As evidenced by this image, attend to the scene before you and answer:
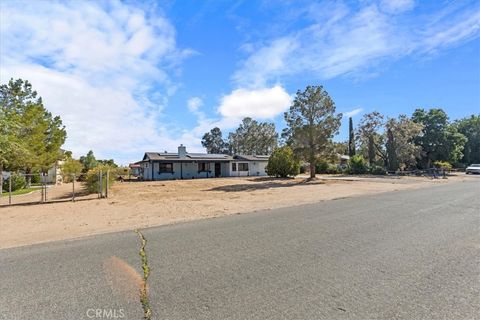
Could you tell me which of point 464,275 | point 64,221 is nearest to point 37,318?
point 464,275

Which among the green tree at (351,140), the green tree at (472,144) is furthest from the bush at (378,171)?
the green tree at (472,144)

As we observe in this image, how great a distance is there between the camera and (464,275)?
400cm

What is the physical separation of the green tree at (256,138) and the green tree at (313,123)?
127 ft

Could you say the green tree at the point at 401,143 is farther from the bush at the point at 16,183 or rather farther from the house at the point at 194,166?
the bush at the point at 16,183

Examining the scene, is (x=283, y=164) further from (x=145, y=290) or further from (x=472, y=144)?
(x=472, y=144)

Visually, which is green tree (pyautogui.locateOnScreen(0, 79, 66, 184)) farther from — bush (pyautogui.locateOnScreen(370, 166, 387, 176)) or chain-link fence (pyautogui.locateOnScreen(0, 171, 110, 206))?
bush (pyautogui.locateOnScreen(370, 166, 387, 176))

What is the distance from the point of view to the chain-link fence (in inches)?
563

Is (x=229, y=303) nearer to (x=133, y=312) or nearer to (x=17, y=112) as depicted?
(x=133, y=312)

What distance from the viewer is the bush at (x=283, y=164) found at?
32.9 metres

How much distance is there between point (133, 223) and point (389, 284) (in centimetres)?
687

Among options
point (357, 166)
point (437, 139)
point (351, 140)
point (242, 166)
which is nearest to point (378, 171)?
point (357, 166)

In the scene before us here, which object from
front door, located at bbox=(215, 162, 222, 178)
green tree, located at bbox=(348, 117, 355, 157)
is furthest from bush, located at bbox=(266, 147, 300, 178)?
green tree, located at bbox=(348, 117, 355, 157)

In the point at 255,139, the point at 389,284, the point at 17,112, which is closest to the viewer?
the point at 389,284

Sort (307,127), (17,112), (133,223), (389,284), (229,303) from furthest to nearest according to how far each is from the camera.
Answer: (307,127) < (17,112) < (133,223) < (389,284) < (229,303)
